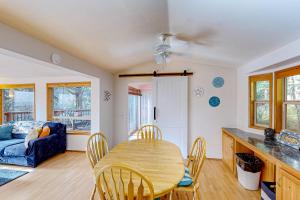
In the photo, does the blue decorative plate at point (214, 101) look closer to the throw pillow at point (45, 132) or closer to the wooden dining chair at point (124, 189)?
the wooden dining chair at point (124, 189)

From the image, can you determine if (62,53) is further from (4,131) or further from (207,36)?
(4,131)

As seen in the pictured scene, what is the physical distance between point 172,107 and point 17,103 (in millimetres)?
4839

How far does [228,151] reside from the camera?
3.21 meters

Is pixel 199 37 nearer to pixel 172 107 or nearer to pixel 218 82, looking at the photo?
pixel 218 82

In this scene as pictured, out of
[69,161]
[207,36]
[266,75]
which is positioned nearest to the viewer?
[207,36]

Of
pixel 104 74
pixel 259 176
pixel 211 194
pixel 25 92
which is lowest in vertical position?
pixel 211 194

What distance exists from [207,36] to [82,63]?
2299 millimetres

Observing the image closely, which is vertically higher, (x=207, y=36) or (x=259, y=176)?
(x=207, y=36)

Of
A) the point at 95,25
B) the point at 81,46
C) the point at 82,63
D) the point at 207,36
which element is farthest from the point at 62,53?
the point at 207,36

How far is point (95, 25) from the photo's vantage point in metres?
1.90

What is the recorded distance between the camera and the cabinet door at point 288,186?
140cm

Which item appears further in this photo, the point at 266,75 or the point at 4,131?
the point at 4,131

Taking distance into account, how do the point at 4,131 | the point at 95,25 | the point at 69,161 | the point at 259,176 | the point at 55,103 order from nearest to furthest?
1. the point at 95,25
2. the point at 259,176
3. the point at 69,161
4. the point at 4,131
5. the point at 55,103

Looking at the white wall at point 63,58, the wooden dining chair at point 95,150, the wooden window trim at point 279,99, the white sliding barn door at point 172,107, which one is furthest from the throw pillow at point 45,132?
the wooden window trim at point 279,99
